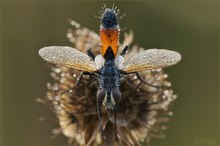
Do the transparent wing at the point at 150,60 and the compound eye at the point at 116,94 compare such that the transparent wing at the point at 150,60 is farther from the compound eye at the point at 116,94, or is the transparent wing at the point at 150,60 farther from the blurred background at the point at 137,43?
the blurred background at the point at 137,43

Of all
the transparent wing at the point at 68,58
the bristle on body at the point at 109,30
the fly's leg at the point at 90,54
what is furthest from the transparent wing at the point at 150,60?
the fly's leg at the point at 90,54

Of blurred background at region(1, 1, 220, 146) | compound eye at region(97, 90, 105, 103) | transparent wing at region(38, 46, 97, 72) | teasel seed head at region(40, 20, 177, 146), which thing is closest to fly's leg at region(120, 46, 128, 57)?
teasel seed head at region(40, 20, 177, 146)

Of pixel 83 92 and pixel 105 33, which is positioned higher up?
pixel 105 33

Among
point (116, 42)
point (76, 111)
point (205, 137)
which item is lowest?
point (205, 137)

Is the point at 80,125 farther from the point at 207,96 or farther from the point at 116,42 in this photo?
the point at 207,96

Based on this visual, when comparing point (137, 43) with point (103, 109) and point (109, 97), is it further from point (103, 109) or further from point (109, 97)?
point (109, 97)

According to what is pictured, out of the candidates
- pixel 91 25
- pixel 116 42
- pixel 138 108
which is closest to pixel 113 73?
pixel 116 42
